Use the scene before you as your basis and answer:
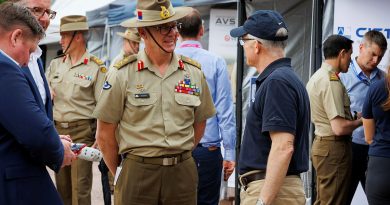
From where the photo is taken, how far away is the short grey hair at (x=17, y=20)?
11.1 ft

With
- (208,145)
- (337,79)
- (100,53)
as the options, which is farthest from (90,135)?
(100,53)

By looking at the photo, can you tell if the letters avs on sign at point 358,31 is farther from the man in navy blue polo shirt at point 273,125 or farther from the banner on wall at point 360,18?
the man in navy blue polo shirt at point 273,125

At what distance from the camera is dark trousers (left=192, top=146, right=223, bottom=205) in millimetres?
5457

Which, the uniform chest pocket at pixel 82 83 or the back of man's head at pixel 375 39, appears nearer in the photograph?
the back of man's head at pixel 375 39

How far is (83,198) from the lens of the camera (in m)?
6.82

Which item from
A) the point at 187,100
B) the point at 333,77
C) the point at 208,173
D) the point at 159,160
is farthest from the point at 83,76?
the point at 159,160

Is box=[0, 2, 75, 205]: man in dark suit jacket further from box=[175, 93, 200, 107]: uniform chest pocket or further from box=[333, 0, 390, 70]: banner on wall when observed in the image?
box=[333, 0, 390, 70]: banner on wall

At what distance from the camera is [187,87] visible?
14.7 ft

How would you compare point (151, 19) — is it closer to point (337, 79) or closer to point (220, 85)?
point (220, 85)

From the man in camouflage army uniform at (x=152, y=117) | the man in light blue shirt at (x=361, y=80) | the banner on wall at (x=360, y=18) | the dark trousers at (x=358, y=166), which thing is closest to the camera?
the man in camouflage army uniform at (x=152, y=117)

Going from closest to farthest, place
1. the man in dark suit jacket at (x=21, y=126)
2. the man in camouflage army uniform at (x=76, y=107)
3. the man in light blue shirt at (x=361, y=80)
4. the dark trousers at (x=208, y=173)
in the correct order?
the man in dark suit jacket at (x=21, y=126), the dark trousers at (x=208, y=173), the man in light blue shirt at (x=361, y=80), the man in camouflage army uniform at (x=76, y=107)

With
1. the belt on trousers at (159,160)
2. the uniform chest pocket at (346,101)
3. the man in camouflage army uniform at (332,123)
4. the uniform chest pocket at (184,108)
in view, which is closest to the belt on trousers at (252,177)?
the belt on trousers at (159,160)

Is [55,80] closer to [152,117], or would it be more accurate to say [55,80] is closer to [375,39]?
[152,117]

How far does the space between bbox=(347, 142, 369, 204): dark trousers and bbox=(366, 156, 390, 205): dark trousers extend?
1.29 meters
